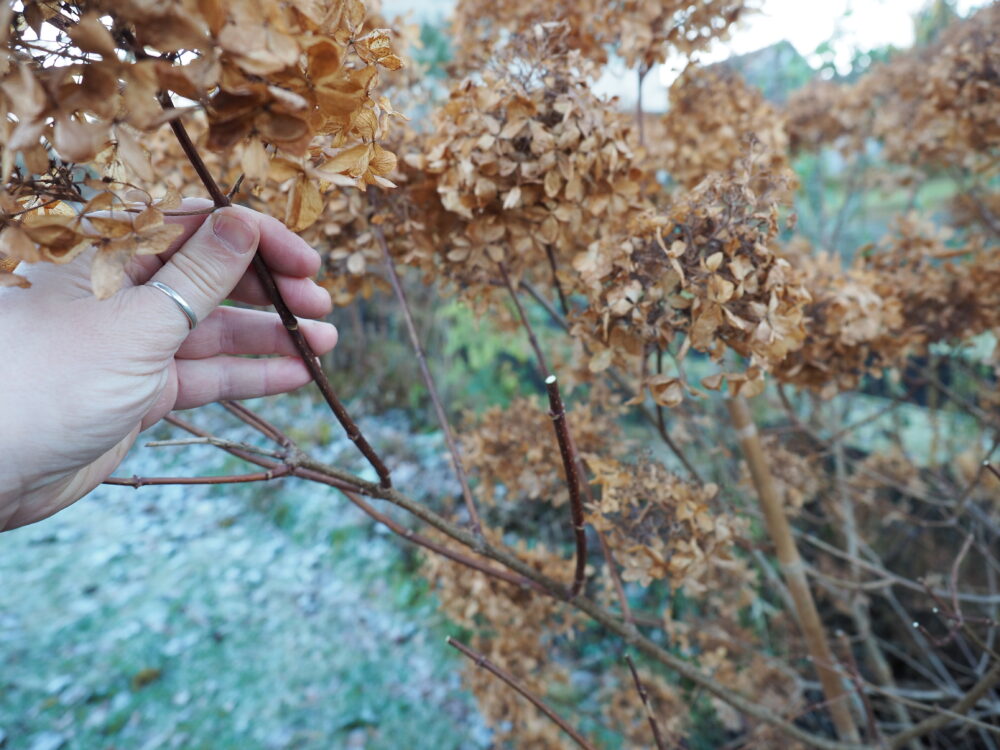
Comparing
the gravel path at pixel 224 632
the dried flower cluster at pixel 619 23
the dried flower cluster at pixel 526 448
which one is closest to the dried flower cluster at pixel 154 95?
the dried flower cluster at pixel 619 23

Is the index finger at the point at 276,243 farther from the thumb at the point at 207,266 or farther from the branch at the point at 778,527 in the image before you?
the branch at the point at 778,527

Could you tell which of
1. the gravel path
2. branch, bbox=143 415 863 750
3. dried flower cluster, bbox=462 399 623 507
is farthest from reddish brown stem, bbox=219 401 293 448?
the gravel path

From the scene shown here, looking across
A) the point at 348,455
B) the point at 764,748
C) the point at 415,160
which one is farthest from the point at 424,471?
the point at 415,160

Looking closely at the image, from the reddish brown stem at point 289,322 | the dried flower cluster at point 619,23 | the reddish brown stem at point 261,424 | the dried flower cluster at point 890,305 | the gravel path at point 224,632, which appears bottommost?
the gravel path at point 224,632

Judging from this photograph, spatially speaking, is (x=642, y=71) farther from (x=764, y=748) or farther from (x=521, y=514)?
(x=521, y=514)

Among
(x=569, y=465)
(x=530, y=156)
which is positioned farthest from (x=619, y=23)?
(x=569, y=465)

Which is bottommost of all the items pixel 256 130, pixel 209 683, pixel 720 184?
pixel 209 683

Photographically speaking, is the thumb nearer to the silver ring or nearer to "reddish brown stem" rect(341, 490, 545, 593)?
the silver ring

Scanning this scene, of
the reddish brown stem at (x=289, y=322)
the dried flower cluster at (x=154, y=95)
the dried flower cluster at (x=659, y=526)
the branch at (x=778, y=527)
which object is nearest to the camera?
the dried flower cluster at (x=154, y=95)
